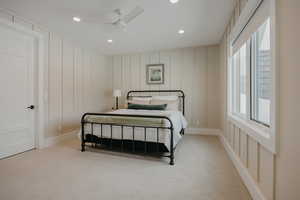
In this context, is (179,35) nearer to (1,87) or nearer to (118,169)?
(118,169)

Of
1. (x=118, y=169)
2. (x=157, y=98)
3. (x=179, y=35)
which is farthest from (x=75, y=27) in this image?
(x=118, y=169)

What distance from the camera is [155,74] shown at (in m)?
4.89

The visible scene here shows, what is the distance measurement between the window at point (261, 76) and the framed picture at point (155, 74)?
2.95m

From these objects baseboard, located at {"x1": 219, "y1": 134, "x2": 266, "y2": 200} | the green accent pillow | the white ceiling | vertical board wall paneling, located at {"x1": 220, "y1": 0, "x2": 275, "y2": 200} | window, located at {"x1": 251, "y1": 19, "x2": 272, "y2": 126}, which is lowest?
baseboard, located at {"x1": 219, "y1": 134, "x2": 266, "y2": 200}

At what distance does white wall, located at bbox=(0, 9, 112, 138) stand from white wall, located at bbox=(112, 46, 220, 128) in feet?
5.26

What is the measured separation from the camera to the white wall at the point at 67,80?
3391 millimetres

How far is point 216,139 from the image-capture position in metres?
3.96

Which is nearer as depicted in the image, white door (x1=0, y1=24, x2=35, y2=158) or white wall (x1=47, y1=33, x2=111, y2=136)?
white door (x1=0, y1=24, x2=35, y2=158)

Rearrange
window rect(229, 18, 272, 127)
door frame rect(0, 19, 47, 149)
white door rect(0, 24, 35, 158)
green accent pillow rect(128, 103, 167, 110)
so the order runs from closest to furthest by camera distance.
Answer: window rect(229, 18, 272, 127) < white door rect(0, 24, 35, 158) < door frame rect(0, 19, 47, 149) < green accent pillow rect(128, 103, 167, 110)

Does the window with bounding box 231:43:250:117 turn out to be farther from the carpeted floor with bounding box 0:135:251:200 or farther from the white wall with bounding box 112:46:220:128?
the white wall with bounding box 112:46:220:128

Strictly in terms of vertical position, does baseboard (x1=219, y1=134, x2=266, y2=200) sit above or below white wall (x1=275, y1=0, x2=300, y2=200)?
below

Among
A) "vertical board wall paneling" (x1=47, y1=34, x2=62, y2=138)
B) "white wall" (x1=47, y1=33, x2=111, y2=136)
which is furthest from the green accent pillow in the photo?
"vertical board wall paneling" (x1=47, y1=34, x2=62, y2=138)

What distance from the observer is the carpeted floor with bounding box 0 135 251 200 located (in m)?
1.74

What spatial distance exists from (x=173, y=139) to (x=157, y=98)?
2008mm
